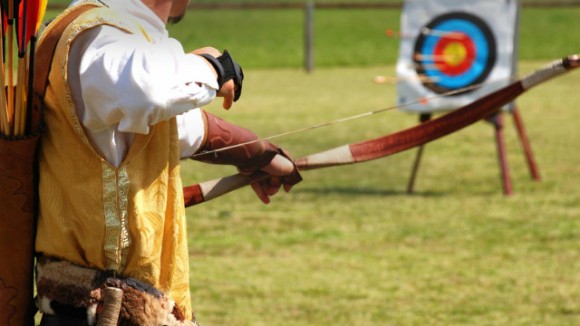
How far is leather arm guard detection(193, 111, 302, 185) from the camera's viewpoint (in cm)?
238

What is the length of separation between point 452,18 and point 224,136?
5231mm

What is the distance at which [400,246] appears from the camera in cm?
559

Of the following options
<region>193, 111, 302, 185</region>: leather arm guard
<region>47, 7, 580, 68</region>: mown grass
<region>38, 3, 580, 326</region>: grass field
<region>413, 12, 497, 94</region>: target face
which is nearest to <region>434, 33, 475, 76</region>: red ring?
<region>413, 12, 497, 94</region>: target face

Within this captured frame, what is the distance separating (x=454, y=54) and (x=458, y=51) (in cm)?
9

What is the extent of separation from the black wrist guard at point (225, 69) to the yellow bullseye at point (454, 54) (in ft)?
17.4

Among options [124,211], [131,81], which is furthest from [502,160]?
[131,81]

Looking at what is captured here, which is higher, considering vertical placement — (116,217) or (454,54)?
(116,217)

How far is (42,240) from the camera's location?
2070mm

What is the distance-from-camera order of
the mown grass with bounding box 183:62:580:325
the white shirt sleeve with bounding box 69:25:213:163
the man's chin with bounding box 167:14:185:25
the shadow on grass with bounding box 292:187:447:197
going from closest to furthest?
the white shirt sleeve with bounding box 69:25:213:163
the man's chin with bounding box 167:14:185:25
the mown grass with bounding box 183:62:580:325
the shadow on grass with bounding box 292:187:447:197

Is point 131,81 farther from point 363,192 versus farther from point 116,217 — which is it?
point 363,192

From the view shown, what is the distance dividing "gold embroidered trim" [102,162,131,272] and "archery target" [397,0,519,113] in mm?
5236

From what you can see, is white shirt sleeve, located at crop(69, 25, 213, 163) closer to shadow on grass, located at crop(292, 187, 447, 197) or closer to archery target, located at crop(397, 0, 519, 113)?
shadow on grass, located at crop(292, 187, 447, 197)

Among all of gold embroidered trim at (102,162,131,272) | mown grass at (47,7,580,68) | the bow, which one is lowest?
mown grass at (47,7,580,68)

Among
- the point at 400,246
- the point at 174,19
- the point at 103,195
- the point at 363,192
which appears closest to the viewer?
the point at 103,195
